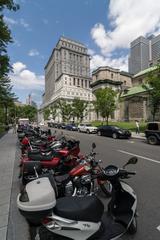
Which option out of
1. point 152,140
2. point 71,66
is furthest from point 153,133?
point 71,66

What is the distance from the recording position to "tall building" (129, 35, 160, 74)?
99738mm

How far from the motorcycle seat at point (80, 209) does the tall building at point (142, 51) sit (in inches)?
4154

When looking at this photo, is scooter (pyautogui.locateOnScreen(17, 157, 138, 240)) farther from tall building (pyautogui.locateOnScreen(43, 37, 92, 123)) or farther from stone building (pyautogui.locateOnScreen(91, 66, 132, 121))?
tall building (pyautogui.locateOnScreen(43, 37, 92, 123))

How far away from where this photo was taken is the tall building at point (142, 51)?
99.7 metres

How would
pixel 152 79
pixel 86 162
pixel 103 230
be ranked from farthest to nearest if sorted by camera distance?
pixel 152 79, pixel 86 162, pixel 103 230

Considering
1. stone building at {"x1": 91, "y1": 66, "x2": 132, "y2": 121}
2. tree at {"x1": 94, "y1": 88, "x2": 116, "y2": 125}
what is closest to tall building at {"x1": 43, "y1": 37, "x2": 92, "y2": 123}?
stone building at {"x1": 91, "y1": 66, "x2": 132, "y2": 121}

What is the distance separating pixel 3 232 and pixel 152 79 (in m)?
23.4

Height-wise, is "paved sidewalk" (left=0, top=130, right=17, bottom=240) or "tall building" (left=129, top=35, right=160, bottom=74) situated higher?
"tall building" (left=129, top=35, right=160, bottom=74)

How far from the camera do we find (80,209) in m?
2.17

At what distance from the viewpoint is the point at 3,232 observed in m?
3.10

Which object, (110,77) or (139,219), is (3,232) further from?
(110,77)

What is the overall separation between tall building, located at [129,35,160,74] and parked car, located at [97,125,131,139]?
85807 millimetres

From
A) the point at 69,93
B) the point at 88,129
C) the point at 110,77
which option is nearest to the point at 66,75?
the point at 69,93

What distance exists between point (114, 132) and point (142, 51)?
321 feet
